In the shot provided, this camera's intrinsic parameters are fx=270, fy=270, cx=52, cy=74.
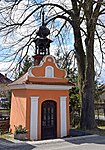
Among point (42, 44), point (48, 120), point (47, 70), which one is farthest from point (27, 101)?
point (42, 44)

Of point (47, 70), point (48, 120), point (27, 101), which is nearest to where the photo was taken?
point (27, 101)

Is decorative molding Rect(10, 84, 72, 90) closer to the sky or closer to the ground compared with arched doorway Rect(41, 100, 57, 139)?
closer to the sky

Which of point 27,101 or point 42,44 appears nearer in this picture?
point 27,101

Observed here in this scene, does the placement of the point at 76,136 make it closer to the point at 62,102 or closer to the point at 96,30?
the point at 62,102

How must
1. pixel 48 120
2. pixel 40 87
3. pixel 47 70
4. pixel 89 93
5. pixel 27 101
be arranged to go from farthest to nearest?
1. pixel 89 93
2. pixel 47 70
3. pixel 48 120
4. pixel 40 87
5. pixel 27 101

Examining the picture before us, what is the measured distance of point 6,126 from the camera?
56.2 feet

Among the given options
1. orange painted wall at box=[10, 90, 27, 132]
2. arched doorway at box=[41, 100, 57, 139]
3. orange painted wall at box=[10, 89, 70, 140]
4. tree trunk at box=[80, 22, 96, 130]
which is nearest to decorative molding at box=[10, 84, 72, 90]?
orange painted wall at box=[10, 89, 70, 140]

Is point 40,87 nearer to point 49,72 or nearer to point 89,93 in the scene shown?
point 49,72

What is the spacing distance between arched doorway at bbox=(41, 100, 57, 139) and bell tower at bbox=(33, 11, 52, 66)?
264cm

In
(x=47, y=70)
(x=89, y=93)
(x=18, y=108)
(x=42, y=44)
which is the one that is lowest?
(x=18, y=108)

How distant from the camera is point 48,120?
15320mm

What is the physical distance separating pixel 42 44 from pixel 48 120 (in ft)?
15.0

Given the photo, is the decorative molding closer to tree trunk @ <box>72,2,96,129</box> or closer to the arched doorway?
the arched doorway

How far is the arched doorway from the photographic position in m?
15.1
